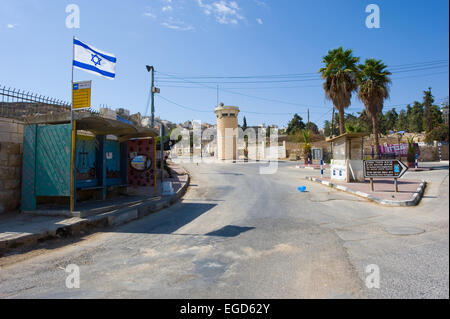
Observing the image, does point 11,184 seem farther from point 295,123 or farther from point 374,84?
point 295,123

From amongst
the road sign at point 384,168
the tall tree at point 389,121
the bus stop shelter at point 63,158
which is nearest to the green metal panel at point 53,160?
the bus stop shelter at point 63,158

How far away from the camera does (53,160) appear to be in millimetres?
7191

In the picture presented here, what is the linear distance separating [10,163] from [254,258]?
7.08 m

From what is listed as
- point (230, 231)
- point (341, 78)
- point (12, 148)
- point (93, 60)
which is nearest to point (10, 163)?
point (12, 148)

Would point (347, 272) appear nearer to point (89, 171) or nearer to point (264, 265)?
point (264, 265)

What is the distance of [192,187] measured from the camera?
45.8ft

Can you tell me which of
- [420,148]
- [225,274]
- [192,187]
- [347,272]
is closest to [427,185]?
[192,187]

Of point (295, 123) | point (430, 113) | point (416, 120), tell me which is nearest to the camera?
point (430, 113)

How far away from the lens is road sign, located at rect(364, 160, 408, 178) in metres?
10.2

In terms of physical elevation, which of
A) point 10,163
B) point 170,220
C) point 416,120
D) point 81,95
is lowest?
point 170,220

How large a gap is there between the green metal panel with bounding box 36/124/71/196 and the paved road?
2.02 metres

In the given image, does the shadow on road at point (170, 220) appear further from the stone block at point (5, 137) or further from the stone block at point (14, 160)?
the stone block at point (5, 137)

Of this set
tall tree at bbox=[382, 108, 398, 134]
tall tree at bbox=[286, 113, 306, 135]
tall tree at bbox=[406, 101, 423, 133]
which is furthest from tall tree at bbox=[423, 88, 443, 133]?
tall tree at bbox=[286, 113, 306, 135]
